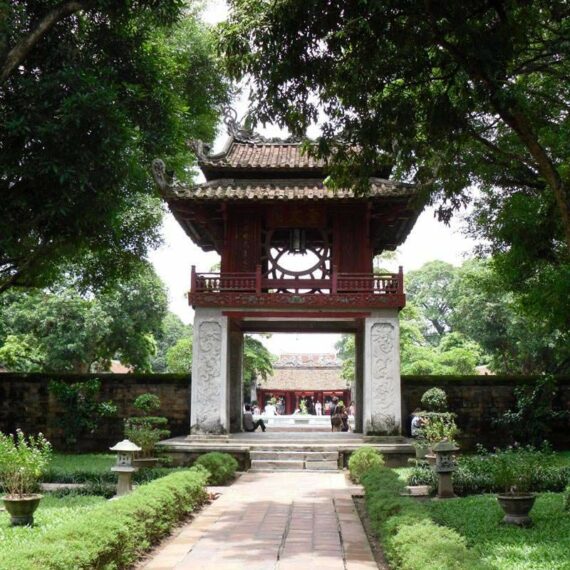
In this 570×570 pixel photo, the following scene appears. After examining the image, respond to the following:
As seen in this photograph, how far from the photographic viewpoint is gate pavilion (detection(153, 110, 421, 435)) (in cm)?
1530

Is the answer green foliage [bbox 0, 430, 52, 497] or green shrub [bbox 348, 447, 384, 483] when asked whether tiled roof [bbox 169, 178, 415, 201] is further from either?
green foliage [bbox 0, 430, 52, 497]

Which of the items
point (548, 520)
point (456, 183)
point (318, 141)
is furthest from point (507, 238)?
point (548, 520)

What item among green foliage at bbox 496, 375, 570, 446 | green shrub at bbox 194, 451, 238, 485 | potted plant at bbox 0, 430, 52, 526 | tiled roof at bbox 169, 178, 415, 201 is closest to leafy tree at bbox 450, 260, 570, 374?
green foliage at bbox 496, 375, 570, 446

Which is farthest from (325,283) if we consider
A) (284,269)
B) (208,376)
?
(208,376)

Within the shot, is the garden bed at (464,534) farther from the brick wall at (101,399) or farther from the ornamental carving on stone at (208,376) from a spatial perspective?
the brick wall at (101,399)

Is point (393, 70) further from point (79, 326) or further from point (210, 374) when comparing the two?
point (79, 326)

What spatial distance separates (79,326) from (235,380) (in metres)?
11.4

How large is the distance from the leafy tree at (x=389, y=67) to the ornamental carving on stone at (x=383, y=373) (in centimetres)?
517

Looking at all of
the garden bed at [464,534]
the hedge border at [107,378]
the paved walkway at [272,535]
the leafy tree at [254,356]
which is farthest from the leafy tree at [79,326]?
the garden bed at [464,534]

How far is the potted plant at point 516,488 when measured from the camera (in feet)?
25.7

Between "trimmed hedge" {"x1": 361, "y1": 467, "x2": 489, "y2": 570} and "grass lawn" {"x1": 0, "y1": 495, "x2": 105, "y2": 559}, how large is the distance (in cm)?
330

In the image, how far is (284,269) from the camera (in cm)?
1648

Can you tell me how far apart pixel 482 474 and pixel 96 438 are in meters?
11.1

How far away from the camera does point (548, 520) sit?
8.02 meters
